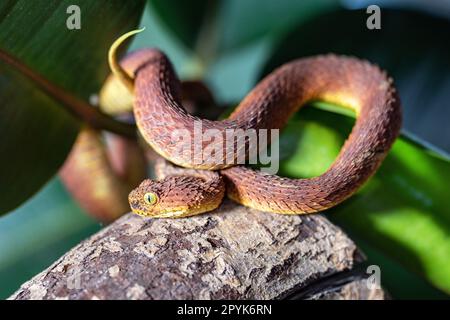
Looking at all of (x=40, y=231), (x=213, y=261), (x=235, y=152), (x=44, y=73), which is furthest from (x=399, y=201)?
(x=40, y=231)

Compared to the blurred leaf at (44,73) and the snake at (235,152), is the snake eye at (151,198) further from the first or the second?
the blurred leaf at (44,73)

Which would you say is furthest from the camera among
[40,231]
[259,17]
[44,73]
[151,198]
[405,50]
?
[259,17]

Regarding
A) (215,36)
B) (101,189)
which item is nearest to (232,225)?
(101,189)

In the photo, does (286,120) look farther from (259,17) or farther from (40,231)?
(40,231)

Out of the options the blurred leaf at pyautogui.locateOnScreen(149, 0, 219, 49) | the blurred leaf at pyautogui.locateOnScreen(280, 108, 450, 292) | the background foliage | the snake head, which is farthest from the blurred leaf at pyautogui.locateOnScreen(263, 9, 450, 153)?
the snake head

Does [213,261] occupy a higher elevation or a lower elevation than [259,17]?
lower

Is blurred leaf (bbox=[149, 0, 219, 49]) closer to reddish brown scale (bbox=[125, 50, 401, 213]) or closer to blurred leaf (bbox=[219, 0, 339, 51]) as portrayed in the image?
blurred leaf (bbox=[219, 0, 339, 51])

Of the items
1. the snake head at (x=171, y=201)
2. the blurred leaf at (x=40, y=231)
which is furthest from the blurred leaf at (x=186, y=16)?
the snake head at (x=171, y=201)
